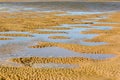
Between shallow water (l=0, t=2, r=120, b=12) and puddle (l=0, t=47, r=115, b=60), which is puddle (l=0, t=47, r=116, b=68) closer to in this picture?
puddle (l=0, t=47, r=115, b=60)

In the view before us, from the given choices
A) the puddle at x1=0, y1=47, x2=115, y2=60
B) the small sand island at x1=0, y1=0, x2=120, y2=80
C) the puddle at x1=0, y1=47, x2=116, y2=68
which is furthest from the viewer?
the puddle at x1=0, y1=47, x2=115, y2=60

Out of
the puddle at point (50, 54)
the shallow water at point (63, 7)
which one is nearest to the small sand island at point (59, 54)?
the puddle at point (50, 54)

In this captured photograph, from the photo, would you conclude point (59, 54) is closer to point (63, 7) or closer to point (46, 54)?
point (46, 54)

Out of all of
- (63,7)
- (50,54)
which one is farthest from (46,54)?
(63,7)

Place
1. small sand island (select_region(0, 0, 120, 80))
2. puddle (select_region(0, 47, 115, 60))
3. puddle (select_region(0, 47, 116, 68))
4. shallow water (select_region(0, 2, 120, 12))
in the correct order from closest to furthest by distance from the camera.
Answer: small sand island (select_region(0, 0, 120, 80)), puddle (select_region(0, 47, 116, 68)), puddle (select_region(0, 47, 115, 60)), shallow water (select_region(0, 2, 120, 12))

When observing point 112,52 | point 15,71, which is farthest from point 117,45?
point 15,71

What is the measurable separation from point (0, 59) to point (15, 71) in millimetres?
2783

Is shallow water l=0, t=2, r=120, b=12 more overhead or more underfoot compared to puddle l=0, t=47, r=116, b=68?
more underfoot

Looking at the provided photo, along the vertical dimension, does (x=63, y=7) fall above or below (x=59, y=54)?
below

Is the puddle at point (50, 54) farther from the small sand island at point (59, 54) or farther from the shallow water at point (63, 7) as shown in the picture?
the shallow water at point (63, 7)

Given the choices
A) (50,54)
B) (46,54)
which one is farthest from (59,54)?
(46,54)

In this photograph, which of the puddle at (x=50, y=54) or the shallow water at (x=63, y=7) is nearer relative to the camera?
the puddle at (x=50, y=54)

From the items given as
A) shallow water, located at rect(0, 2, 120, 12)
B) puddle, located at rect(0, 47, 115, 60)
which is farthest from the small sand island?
shallow water, located at rect(0, 2, 120, 12)

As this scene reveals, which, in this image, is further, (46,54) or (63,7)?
(63,7)
